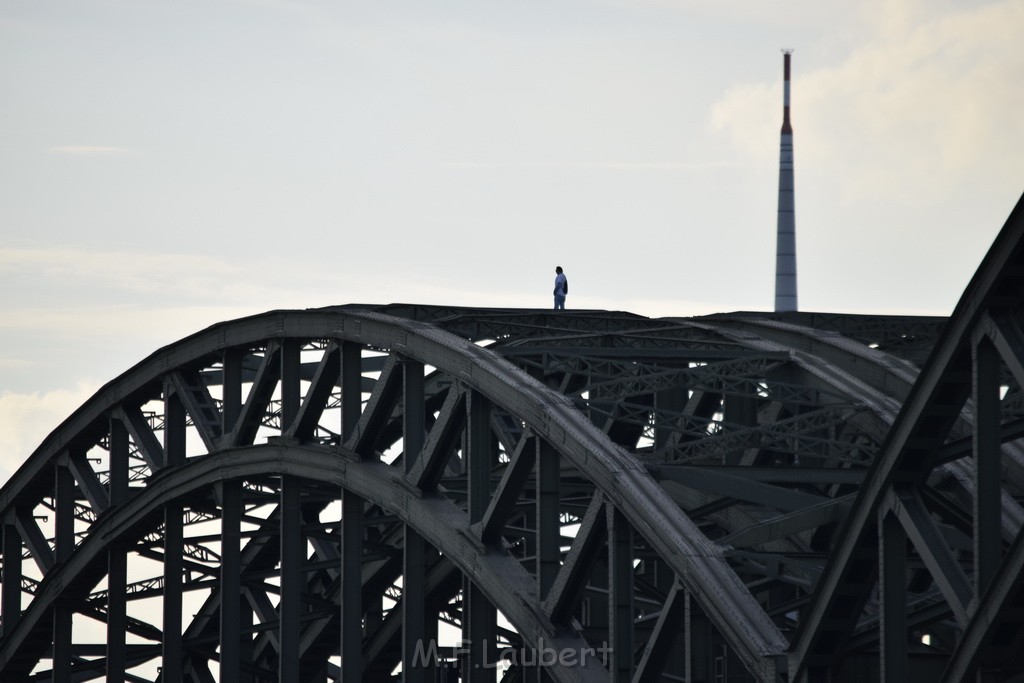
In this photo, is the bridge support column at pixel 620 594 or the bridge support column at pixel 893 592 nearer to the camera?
the bridge support column at pixel 893 592

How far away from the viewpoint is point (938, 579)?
19.8 meters

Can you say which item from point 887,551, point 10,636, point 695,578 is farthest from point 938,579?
point 10,636

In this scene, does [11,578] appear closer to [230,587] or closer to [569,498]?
[230,587]

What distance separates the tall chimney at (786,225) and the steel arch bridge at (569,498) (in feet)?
146

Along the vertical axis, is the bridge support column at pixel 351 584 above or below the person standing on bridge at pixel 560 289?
below

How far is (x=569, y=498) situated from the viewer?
36.6 metres

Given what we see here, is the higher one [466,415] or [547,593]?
[466,415]

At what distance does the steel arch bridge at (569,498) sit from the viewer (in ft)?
68.0

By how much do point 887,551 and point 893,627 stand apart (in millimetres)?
871

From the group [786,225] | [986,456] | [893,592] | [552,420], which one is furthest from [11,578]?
[786,225]

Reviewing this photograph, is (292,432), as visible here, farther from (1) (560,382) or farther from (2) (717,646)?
(2) (717,646)

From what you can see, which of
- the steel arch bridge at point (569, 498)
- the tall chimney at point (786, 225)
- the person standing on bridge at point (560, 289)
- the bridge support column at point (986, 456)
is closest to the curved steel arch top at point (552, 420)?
the steel arch bridge at point (569, 498)

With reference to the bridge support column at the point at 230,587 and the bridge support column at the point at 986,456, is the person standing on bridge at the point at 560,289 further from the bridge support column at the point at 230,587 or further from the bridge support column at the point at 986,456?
the bridge support column at the point at 986,456

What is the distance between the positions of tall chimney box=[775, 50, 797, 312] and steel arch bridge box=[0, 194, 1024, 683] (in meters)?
44.6
